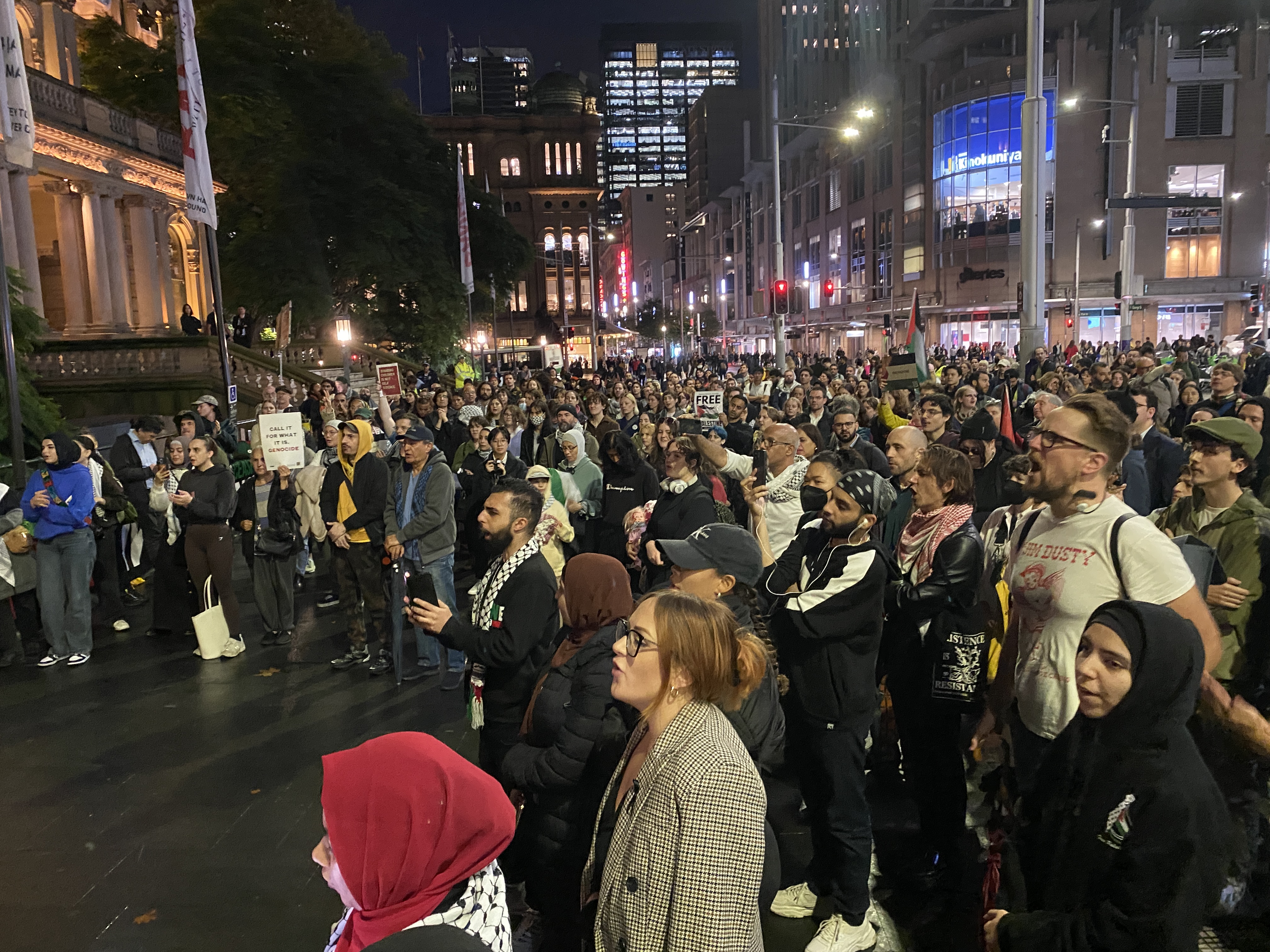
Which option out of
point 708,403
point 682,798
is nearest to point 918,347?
point 708,403

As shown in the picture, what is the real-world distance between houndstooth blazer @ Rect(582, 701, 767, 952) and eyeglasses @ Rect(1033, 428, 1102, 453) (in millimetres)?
1920

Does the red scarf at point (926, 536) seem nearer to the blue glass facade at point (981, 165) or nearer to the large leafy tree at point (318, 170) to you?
the large leafy tree at point (318, 170)

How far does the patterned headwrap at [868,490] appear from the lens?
3861 mm

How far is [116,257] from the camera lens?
A: 105ft

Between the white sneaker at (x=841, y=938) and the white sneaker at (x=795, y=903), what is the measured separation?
0.31 metres

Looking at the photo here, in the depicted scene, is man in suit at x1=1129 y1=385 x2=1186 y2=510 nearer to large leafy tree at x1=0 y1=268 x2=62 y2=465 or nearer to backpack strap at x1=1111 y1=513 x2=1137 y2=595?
backpack strap at x1=1111 y1=513 x2=1137 y2=595

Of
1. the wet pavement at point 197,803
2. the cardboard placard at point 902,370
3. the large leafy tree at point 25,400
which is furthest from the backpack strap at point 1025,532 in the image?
the large leafy tree at point 25,400

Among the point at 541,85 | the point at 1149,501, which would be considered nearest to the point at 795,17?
the point at 541,85

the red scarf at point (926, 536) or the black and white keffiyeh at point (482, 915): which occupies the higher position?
the red scarf at point (926, 536)

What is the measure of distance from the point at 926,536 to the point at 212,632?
256 inches

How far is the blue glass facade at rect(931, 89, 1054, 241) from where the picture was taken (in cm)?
4538

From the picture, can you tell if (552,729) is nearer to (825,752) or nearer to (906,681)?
(825,752)

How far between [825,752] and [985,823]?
1.73 metres

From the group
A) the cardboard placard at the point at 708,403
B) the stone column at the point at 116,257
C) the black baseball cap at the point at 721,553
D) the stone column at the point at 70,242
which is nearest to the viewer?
the black baseball cap at the point at 721,553
